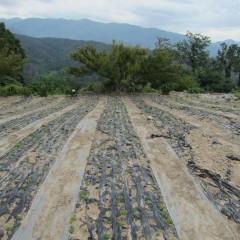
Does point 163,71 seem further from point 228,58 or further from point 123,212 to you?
point 228,58

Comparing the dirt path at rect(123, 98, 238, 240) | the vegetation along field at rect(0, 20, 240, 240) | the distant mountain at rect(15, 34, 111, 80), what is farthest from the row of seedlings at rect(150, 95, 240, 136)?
the distant mountain at rect(15, 34, 111, 80)

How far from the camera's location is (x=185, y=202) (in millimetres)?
4152

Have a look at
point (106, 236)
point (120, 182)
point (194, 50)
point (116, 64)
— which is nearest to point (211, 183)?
point (120, 182)

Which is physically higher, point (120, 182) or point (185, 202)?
point (185, 202)

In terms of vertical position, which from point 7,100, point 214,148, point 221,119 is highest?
point 214,148

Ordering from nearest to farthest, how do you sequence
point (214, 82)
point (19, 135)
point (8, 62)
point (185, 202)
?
1. point (185, 202)
2. point (19, 135)
3. point (8, 62)
4. point (214, 82)

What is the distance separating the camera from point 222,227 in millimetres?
3627

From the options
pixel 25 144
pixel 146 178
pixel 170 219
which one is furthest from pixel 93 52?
pixel 170 219

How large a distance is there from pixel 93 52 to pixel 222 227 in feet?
47.9

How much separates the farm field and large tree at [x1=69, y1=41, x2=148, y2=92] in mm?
9077

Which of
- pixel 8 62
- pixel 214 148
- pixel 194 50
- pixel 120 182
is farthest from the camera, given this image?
pixel 194 50

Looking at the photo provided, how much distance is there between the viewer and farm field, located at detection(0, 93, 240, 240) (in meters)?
3.61

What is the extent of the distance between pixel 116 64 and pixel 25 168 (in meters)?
12.6

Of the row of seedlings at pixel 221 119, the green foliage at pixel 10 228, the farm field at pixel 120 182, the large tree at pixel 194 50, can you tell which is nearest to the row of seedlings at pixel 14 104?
the farm field at pixel 120 182
